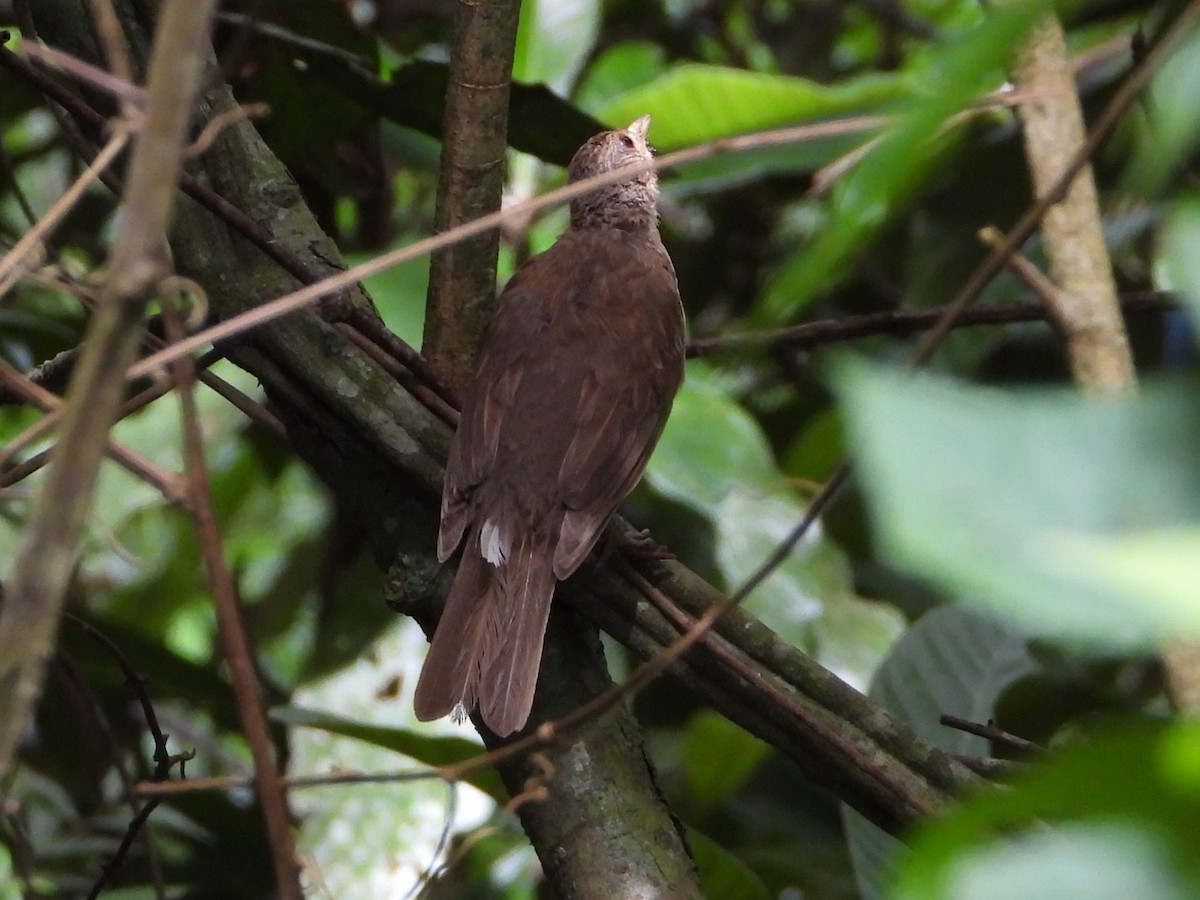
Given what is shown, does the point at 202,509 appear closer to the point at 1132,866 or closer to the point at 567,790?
the point at 1132,866

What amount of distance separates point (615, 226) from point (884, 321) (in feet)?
4.88

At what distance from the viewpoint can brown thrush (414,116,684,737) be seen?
Answer: 8.45 feet

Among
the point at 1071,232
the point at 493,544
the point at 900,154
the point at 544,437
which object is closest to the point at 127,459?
the point at 900,154

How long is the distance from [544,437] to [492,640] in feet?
2.41

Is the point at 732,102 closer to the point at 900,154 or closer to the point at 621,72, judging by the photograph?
the point at 621,72

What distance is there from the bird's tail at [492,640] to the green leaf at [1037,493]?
1716mm

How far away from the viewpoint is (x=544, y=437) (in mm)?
3117

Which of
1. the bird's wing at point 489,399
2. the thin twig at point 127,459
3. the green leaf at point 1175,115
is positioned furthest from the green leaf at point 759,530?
the green leaf at point 1175,115

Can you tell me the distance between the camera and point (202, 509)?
1293 millimetres

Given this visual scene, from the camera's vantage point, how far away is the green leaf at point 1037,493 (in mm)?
576

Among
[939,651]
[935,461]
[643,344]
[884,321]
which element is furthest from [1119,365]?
[935,461]

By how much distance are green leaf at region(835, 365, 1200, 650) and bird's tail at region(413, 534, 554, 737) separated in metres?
1.72

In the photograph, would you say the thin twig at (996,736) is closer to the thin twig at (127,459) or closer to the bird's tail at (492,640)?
the bird's tail at (492,640)

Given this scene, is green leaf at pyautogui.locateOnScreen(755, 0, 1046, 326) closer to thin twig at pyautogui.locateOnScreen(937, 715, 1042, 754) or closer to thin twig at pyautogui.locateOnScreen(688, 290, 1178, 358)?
thin twig at pyautogui.locateOnScreen(937, 715, 1042, 754)
